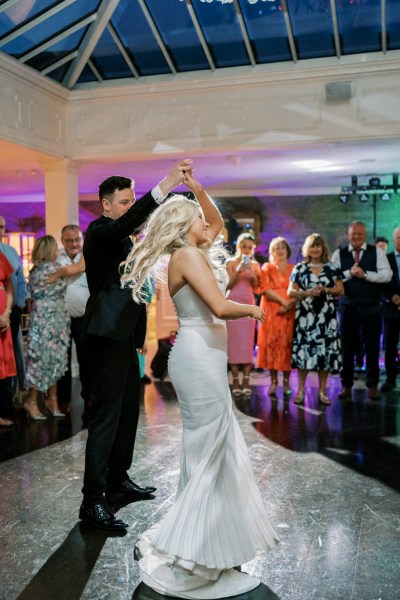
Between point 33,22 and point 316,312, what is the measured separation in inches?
151

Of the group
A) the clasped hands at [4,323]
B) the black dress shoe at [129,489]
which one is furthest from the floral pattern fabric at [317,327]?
the black dress shoe at [129,489]

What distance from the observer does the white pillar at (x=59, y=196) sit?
795 centimetres

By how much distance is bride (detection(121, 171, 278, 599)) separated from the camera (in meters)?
2.60

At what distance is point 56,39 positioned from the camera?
696 cm

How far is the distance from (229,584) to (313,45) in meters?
5.75

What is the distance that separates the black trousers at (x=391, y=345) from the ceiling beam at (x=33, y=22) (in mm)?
4466

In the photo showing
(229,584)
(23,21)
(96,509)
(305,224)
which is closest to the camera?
(229,584)

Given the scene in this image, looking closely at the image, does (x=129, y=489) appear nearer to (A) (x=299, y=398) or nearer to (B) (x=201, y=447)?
(B) (x=201, y=447)

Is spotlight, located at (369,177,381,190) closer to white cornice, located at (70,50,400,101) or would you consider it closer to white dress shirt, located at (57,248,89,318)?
white cornice, located at (70,50,400,101)

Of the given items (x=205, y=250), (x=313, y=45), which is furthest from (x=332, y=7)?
(x=205, y=250)

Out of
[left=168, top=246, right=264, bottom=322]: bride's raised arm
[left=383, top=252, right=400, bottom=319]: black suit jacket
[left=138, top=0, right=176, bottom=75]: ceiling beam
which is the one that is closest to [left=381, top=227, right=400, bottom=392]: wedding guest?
[left=383, top=252, right=400, bottom=319]: black suit jacket

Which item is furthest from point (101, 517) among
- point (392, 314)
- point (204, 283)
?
point (392, 314)

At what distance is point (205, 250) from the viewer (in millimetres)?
2836

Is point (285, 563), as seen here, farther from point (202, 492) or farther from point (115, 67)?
point (115, 67)
